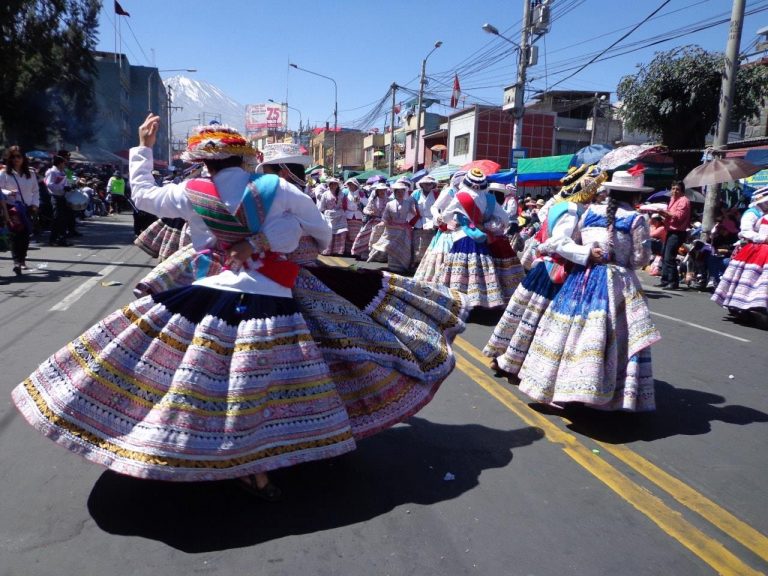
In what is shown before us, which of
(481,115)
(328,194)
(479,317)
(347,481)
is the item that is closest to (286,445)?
(347,481)

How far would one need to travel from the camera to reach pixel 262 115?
12750 centimetres

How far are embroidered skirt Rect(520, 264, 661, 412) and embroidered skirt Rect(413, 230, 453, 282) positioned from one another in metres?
3.88

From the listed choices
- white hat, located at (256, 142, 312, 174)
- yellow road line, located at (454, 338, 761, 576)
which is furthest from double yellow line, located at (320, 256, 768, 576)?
white hat, located at (256, 142, 312, 174)

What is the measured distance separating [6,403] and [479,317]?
5.48m

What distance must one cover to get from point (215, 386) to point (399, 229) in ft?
35.2

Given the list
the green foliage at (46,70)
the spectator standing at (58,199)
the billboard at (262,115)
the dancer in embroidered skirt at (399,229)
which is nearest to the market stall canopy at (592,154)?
the dancer in embroidered skirt at (399,229)

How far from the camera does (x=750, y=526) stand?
3.30 metres

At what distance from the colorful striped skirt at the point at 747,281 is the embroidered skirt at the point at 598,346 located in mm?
5087

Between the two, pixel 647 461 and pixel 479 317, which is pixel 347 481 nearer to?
pixel 647 461

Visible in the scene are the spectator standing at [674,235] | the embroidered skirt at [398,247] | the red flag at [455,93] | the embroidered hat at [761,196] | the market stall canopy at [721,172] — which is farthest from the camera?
the red flag at [455,93]

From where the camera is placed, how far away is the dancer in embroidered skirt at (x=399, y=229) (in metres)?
13.5

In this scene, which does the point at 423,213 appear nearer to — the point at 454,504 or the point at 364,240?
the point at 364,240

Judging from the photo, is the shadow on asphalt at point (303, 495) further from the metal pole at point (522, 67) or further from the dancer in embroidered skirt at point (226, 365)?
the metal pole at point (522, 67)

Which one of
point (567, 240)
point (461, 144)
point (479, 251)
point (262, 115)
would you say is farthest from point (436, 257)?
point (262, 115)
